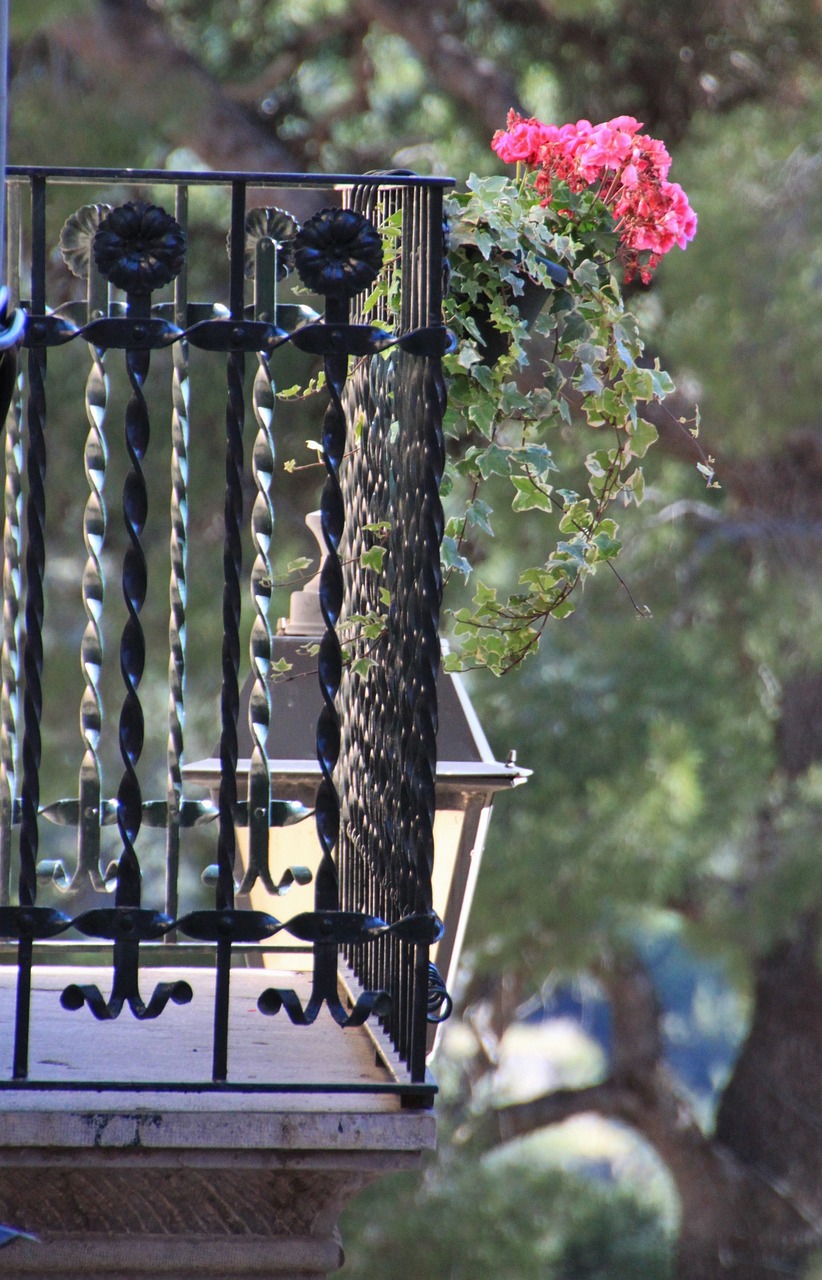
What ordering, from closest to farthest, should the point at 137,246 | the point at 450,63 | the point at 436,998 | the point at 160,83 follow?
the point at 137,246 → the point at 436,998 → the point at 160,83 → the point at 450,63

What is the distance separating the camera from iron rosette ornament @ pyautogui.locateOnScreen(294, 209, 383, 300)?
152 cm

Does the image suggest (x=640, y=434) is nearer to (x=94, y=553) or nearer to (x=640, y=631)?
(x=94, y=553)

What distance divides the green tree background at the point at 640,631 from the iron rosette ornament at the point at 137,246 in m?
3.04

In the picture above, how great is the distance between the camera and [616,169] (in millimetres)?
1932

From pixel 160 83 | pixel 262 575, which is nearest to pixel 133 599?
pixel 262 575

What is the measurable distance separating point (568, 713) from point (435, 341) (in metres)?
3.86

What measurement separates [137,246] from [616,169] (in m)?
0.73

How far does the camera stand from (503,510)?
512 cm

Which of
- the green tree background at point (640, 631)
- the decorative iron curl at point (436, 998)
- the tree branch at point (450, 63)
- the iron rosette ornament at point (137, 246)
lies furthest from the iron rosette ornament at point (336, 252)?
the tree branch at point (450, 63)

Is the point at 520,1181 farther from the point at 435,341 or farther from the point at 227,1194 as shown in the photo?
the point at 435,341

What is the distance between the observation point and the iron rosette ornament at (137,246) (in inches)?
58.7

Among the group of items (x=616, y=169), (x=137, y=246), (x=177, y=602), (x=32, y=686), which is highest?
(x=616, y=169)

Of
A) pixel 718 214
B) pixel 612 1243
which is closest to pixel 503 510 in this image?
pixel 718 214

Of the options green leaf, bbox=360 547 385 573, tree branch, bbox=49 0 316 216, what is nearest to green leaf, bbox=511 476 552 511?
green leaf, bbox=360 547 385 573
